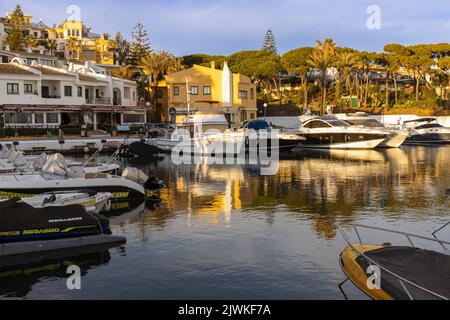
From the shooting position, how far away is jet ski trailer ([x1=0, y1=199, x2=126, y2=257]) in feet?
47.6

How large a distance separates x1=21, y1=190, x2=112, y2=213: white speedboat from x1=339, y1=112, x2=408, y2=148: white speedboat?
38594 mm

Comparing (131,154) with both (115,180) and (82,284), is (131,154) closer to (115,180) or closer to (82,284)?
(115,180)

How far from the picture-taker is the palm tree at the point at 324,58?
7875 cm

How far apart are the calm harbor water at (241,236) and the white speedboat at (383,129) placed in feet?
67.6

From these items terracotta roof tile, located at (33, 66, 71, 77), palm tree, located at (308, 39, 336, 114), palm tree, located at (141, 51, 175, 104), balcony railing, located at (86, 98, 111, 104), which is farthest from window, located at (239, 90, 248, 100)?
terracotta roof tile, located at (33, 66, 71, 77)

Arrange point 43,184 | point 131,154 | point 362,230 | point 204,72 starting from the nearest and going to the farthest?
point 362,230, point 43,184, point 131,154, point 204,72

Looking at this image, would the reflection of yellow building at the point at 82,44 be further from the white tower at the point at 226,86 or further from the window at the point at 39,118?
the window at the point at 39,118

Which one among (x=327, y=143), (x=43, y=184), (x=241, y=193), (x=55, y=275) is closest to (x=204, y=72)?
(x=327, y=143)

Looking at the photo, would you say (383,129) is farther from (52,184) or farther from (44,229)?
(44,229)

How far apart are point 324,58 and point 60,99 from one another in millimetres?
41732

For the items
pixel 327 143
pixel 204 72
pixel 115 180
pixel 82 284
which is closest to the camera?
pixel 82 284

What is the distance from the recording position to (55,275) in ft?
43.5
